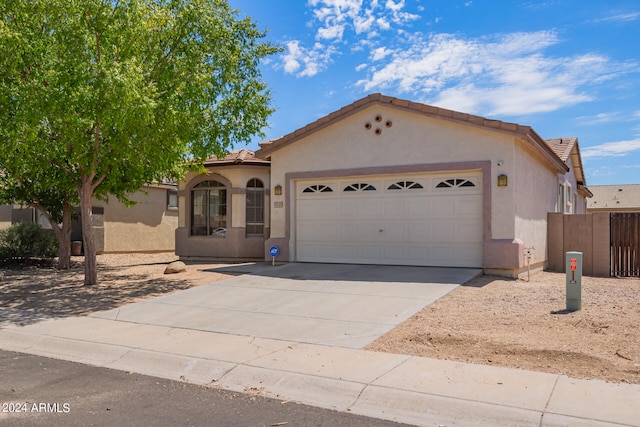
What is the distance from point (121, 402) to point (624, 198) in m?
47.5

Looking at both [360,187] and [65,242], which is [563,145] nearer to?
[360,187]

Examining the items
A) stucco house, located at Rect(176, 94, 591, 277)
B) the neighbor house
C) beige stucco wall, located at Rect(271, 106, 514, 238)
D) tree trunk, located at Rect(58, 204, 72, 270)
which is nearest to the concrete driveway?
stucco house, located at Rect(176, 94, 591, 277)

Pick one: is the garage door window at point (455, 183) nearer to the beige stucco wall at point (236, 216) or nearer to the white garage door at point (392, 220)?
the white garage door at point (392, 220)

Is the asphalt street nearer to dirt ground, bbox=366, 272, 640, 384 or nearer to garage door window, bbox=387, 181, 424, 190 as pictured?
dirt ground, bbox=366, 272, 640, 384

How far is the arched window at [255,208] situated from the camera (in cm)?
1741

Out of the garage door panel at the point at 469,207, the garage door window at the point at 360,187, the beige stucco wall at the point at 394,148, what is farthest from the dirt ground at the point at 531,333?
Answer: the garage door window at the point at 360,187


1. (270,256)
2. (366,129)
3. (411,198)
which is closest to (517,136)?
(411,198)

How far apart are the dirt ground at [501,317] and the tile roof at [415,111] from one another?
346cm

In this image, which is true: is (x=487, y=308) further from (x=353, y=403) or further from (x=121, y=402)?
(x=121, y=402)

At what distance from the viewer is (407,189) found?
1410 cm

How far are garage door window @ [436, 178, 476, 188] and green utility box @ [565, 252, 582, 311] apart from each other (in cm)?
472

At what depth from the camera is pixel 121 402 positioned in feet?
17.4

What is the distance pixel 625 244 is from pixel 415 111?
6751 millimetres

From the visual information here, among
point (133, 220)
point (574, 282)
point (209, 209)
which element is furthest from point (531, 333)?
point (133, 220)
